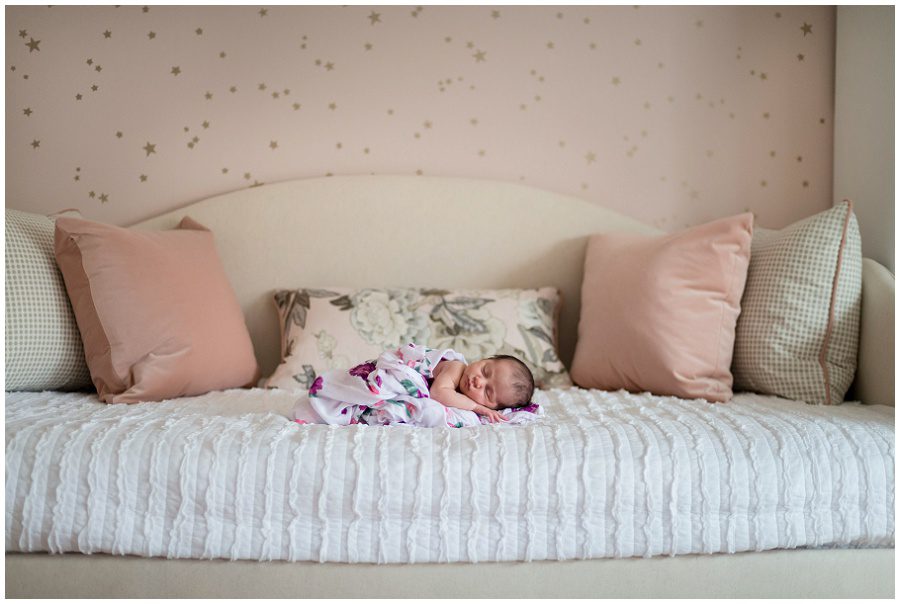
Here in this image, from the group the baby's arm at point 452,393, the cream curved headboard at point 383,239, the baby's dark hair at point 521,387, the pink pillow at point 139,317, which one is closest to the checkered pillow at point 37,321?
the pink pillow at point 139,317

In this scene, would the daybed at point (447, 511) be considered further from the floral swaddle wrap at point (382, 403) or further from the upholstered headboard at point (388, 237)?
the upholstered headboard at point (388, 237)

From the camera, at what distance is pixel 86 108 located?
219cm

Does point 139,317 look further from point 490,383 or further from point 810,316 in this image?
point 810,316

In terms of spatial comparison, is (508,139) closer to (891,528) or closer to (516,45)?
(516,45)

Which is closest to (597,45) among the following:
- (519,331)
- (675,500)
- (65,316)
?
(519,331)

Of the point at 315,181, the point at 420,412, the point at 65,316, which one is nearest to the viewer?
the point at 420,412

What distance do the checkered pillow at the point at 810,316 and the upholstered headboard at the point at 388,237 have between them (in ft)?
1.68

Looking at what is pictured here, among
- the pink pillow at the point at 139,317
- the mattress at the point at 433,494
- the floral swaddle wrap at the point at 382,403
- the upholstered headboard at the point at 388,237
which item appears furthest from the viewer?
the upholstered headboard at the point at 388,237

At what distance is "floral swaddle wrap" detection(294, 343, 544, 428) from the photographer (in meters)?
1.36

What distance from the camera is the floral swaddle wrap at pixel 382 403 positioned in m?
1.36

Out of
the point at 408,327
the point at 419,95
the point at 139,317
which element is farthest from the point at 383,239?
the point at 139,317

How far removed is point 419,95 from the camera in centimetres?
217

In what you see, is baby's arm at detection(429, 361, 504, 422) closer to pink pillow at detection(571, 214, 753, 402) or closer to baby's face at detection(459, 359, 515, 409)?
baby's face at detection(459, 359, 515, 409)

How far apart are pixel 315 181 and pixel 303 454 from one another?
1117 mm
